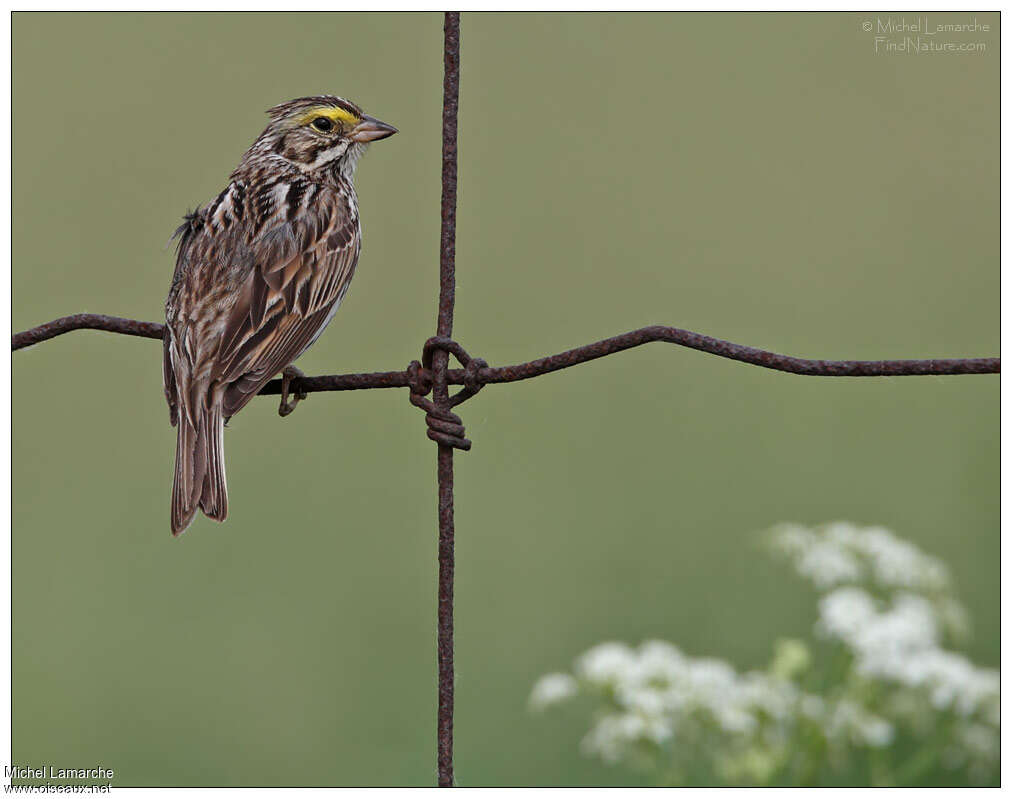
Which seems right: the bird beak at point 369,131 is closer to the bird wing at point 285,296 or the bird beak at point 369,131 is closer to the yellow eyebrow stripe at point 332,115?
the yellow eyebrow stripe at point 332,115

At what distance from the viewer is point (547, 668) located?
5238 mm

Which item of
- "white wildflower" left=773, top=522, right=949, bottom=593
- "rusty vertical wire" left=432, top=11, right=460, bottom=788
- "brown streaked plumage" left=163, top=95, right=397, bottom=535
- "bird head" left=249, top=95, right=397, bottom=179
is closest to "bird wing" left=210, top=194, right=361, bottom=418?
"brown streaked plumage" left=163, top=95, right=397, bottom=535

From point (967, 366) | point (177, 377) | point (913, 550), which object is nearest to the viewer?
point (967, 366)

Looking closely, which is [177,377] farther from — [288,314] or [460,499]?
[460,499]

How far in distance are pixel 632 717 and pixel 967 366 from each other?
1570mm

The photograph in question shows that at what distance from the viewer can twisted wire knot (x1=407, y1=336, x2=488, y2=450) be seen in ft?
7.82

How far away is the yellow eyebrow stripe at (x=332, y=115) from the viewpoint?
4012 millimetres

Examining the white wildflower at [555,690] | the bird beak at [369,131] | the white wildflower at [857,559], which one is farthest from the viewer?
the bird beak at [369,131]

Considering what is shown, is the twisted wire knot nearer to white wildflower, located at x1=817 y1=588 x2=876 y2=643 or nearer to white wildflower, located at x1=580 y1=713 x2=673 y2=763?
white wildflower, located at x1=580 y1=713 x2=673 y2=763

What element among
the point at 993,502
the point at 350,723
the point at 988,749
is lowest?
the point at 350,723

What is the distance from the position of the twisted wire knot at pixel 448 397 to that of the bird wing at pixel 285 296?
86 centimetres

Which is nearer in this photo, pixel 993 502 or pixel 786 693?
pixel 786 693

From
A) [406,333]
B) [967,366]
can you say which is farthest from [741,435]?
[967,366]

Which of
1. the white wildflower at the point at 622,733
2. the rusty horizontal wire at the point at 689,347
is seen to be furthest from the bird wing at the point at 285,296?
the white wildflower at the point at 622,733
